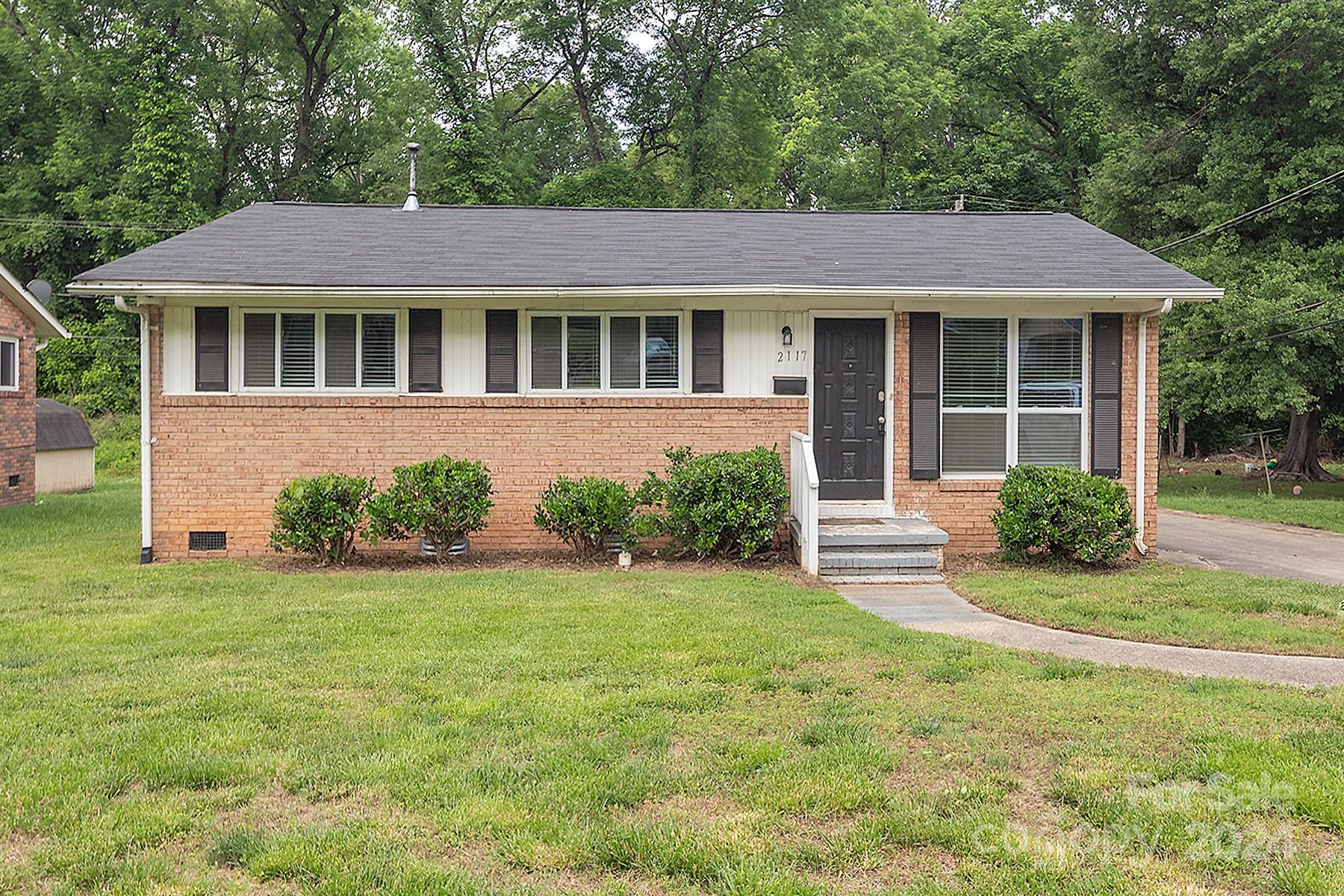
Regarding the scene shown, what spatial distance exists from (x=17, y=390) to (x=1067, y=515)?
56.2ft

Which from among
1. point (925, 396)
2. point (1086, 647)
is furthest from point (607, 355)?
point (1086, 647)

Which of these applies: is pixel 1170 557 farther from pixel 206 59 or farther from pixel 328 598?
pixel 206 59

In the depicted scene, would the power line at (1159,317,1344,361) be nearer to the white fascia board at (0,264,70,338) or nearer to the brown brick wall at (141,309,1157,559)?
the brown brick wall at (141,309,1157,559)

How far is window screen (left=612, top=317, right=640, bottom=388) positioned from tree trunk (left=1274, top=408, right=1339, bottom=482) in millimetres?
19400

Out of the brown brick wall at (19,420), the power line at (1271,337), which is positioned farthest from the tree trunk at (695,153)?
the brown brick wall at (19,420)

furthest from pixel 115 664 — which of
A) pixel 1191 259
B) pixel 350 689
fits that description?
pixel 1191 259

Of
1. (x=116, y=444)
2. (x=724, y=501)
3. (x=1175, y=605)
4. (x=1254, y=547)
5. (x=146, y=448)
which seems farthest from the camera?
(x=116, y=444)

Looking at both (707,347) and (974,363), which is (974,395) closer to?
(974,363)

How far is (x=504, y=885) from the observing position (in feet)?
9.45

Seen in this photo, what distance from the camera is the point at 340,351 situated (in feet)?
32.9

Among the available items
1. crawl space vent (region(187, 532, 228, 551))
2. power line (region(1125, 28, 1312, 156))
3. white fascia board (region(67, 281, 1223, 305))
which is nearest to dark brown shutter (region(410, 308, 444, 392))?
white fascia board (region(67, 281, 1223, 305))

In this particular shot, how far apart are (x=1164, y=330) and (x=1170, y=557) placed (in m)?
11.9

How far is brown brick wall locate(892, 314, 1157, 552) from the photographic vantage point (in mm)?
10133

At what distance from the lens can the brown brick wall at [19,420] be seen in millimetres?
16203
